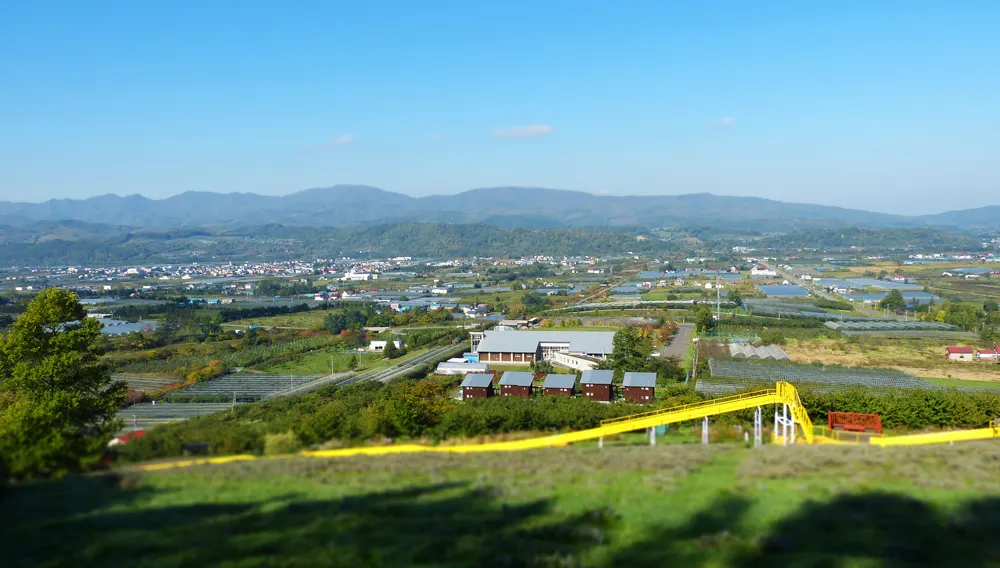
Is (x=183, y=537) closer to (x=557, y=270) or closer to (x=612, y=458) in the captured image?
(x=612, y=458)

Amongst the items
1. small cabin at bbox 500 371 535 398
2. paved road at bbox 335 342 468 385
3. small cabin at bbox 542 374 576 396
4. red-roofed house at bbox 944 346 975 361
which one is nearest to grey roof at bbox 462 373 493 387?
small cabin at bbox 500 371 535 398

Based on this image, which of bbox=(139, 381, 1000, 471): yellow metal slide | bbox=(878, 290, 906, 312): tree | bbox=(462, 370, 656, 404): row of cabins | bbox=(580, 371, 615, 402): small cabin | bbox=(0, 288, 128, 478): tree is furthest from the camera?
bbox=(878, 290, 906, 312): tree

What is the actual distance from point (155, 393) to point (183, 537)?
19416mm

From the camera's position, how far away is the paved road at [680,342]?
2633cm

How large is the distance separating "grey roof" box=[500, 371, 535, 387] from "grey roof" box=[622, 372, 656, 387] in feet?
9.20

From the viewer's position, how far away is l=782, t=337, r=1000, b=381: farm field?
22.6 meters

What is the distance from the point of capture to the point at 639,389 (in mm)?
18438

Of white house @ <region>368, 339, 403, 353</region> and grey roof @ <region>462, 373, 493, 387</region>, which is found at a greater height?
grey roof @ <region>462, 373, 493, 387</region>

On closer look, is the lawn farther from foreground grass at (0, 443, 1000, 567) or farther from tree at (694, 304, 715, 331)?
foreground grass at (0, 443, 1000, 567)

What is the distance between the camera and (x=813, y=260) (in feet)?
284

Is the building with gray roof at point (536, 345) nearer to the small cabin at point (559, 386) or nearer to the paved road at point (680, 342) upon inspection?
the paved road at point (680, 342)

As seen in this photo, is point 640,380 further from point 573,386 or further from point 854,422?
point 854,422

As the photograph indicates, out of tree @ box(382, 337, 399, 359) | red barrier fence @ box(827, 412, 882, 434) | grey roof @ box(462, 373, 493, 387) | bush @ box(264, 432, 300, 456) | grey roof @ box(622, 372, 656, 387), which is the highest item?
bush @ box(264, 432, 300, 456)

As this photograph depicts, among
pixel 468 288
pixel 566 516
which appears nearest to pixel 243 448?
pixel 566 516
